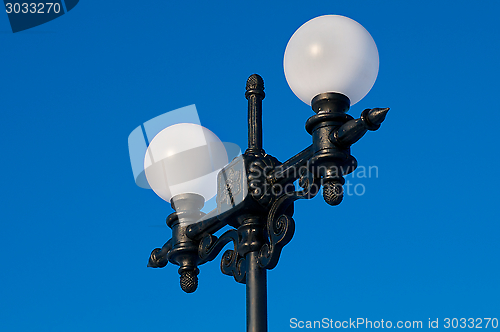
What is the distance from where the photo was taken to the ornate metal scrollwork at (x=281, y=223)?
2.72 meters

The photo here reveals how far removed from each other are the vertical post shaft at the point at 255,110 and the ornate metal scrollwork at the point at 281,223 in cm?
39

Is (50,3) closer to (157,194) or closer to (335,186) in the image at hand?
(157,194)

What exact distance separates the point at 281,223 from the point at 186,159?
2.51ft

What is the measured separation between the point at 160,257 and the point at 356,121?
161 centimetres

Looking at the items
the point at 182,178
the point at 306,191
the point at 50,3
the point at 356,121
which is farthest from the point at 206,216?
the point at 50,3

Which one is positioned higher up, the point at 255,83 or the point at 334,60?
the point at 255,83

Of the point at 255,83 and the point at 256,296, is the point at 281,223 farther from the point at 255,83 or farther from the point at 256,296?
the point at 255,83

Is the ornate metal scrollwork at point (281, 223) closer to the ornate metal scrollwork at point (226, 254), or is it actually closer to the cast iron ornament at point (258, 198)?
the cast iron ornament at point (258, 198)

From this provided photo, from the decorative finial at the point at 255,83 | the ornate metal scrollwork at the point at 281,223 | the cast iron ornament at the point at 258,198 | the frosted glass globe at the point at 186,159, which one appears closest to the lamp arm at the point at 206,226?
the cast iron ornament at the point at 258,198

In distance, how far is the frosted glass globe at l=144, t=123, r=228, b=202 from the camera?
3.39 meters

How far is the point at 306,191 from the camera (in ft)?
8.96

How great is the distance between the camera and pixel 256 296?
9.20ft

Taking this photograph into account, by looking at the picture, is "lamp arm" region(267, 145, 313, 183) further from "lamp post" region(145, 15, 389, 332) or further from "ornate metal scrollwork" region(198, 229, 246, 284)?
"ornate metal scrollwork" region(198, 229, 246, 284)

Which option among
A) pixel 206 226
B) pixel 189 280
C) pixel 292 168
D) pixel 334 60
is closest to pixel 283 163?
pixel 292 168
